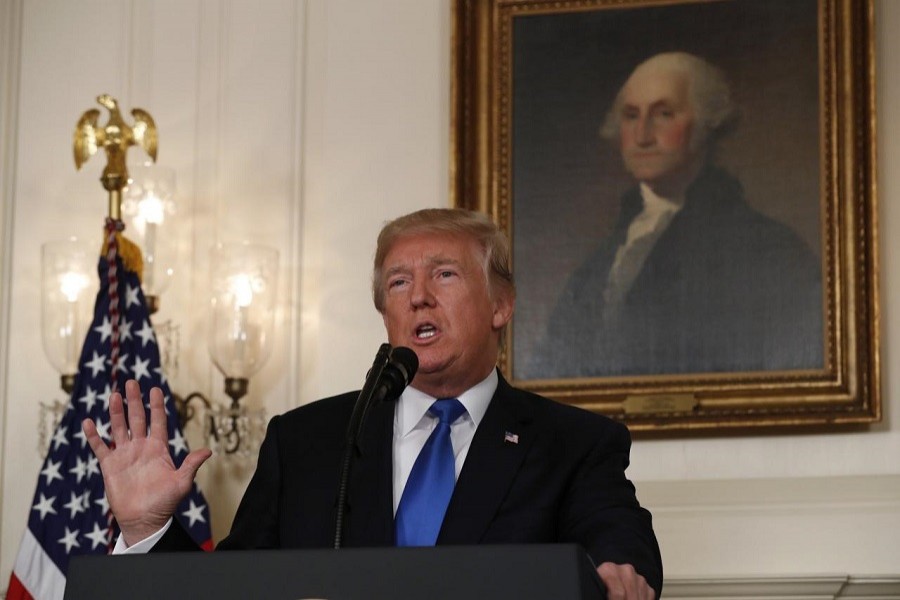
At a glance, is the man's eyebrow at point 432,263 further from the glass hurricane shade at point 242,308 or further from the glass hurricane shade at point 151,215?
the glass hurricane shade at point 151,215

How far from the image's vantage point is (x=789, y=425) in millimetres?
5676

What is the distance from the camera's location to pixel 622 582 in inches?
117

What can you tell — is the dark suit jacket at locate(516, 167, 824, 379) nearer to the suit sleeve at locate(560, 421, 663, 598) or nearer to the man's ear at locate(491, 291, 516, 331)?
the man's ear at locate(491, 291, 516, 331)

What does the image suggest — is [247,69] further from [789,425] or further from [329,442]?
[329,442]

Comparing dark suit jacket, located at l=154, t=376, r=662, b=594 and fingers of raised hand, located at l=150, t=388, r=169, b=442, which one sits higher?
fingers of raised hand, located at l=150, t=388, r=169, b=442

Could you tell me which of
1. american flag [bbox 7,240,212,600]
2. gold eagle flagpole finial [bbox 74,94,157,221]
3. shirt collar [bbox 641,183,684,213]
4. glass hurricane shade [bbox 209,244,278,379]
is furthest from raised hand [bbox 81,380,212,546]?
shirt collar [bbox 641,183,684,213]

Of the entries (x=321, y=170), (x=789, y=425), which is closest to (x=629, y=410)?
(x=789, y=425)

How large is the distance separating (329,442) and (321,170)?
110 inches

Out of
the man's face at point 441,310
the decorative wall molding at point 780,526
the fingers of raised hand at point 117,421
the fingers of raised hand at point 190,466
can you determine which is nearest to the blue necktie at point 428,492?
the man's face at point 441,310

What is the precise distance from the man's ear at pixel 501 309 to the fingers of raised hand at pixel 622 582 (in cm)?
102

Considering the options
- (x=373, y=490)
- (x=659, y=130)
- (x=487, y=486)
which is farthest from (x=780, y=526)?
(x=373, y=490)

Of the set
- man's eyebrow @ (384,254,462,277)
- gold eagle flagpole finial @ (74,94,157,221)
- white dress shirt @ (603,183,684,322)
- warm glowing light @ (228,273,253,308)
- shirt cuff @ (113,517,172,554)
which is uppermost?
gold eagle flagpole finial @ (74,94,157,221)

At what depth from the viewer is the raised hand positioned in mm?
3256

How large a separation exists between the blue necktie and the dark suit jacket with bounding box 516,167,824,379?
2.25 metres
